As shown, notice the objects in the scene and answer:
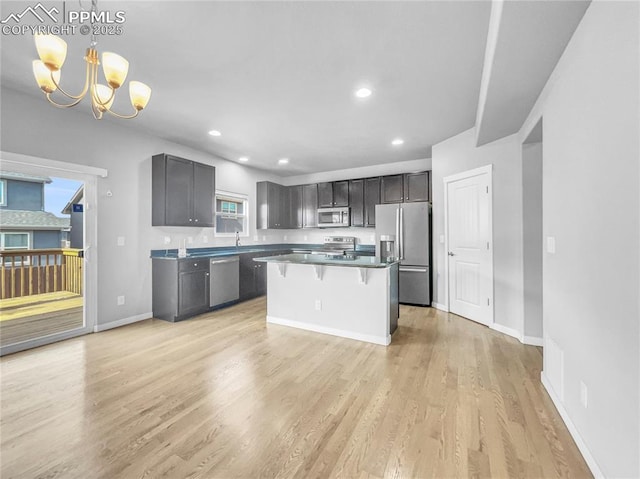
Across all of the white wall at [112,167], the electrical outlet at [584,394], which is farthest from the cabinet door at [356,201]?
the electrical outlet at [584,394]

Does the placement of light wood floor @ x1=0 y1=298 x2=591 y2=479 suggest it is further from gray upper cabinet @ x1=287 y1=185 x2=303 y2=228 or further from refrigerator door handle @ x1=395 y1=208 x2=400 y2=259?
gray upper cabinet @ x1=287 y1=185 x2=303 y2=228

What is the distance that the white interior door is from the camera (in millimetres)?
3615

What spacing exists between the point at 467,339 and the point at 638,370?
2250mm

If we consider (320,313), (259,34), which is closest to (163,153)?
(259,34)

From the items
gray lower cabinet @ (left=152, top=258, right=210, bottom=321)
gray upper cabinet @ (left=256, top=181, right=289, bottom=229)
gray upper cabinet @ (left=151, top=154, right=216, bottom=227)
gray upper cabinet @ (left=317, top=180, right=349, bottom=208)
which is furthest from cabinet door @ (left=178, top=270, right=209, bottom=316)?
gray upper cabinet @ (left=317, top=180, right=349, bottom=208)

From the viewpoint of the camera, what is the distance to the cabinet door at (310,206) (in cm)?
636

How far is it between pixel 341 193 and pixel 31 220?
188 inches

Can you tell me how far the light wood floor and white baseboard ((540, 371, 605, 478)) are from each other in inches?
1.5

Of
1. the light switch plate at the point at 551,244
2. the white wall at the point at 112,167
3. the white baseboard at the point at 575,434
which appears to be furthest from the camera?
the white wall at the point at 112,167

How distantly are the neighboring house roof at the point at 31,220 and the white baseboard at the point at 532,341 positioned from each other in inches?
221

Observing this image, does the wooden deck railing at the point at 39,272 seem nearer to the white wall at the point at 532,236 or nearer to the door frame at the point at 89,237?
the door frame at the point at 89,237

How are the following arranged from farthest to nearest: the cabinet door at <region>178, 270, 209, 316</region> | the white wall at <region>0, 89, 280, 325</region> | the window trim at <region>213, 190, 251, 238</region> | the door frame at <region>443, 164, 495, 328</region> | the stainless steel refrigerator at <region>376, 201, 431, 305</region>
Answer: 1. the window trim at <region>213, 190, 251, 238</region>
2. the stainless steel refrigerator at <region>376, 201, 431, 305</region>
3. the cabinet door at <region>178, 270, 209, 316</region>
4. the door frame at <region>443, 164, 495, 328</region>
5. the white wall at <region>0, 89, 280, 325</region>

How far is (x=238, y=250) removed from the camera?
5.59 metres

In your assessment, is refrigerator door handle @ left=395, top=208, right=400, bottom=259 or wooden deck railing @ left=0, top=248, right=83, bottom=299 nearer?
wooden deck railing @ left=0, top=248, right=83, bottom=299
